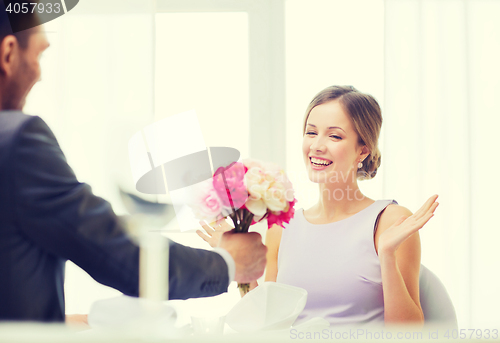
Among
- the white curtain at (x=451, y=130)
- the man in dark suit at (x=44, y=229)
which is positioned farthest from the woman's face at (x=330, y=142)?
the man in dark suit at (x=44, y=229)

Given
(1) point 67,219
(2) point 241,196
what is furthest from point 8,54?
(2) point 241,196

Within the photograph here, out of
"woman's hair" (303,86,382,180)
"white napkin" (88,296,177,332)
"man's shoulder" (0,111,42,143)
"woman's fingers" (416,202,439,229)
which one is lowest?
"white napkin" (88,296,177,332)

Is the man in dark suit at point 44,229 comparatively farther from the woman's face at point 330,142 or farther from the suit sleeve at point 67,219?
the woman's face at point 330,142

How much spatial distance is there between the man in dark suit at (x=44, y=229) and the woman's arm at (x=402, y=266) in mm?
588

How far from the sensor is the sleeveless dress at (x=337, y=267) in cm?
110

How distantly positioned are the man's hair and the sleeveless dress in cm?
96

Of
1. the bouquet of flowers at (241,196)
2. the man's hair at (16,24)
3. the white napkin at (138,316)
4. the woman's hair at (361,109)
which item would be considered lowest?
the white napkin at (138,316)

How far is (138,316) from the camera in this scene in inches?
25.5

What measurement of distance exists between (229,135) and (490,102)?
2.38ft

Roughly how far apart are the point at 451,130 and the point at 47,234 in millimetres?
1013

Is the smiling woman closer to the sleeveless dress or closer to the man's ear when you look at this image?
the sleeveless dress

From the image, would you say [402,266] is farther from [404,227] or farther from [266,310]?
[266,310]

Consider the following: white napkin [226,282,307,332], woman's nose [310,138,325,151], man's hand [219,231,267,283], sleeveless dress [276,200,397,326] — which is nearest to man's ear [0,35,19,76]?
man's hand [219,231,267,283]

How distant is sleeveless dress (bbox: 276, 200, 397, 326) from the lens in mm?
1100
